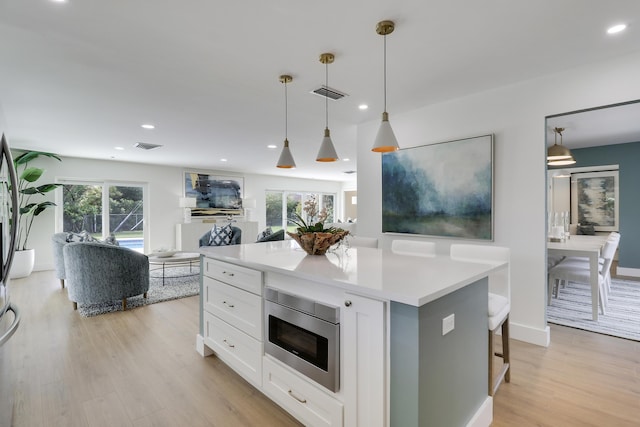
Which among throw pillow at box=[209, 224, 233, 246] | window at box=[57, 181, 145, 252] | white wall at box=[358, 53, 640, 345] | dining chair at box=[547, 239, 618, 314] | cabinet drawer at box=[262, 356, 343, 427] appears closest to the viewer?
cabinet drawer at box=[262, 356, 343, 427]

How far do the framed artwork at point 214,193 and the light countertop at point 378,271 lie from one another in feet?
21.2

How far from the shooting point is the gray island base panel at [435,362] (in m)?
1.25

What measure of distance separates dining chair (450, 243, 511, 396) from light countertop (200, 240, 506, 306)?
0.33m

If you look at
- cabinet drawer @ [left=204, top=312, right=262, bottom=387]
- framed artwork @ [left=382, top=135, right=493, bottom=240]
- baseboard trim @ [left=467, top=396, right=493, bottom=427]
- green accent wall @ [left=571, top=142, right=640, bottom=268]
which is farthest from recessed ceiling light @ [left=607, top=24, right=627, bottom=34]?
green accent wall @ [left=571, top=142, right=640, bottom=268]

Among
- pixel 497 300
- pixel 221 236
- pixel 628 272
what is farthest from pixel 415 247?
pixel 628 272

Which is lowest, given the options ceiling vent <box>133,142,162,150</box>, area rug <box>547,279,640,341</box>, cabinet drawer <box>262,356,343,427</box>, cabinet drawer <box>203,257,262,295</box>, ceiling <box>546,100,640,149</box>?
area rug <box>547,279,640,341</box>

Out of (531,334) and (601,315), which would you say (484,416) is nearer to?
(531,334)

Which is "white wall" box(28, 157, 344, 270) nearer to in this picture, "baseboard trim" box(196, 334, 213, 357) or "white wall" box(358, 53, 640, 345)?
"baseboard trim" box(196, 334, 213, 357)

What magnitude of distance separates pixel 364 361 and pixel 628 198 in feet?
22.3

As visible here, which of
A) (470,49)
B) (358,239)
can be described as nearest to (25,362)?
(358,239)

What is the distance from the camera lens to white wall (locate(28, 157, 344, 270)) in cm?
637

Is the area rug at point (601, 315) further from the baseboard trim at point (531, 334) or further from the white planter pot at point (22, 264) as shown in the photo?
the white planter pot at point (22, 264)

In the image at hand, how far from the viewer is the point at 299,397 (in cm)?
169

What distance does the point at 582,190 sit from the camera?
622cm
